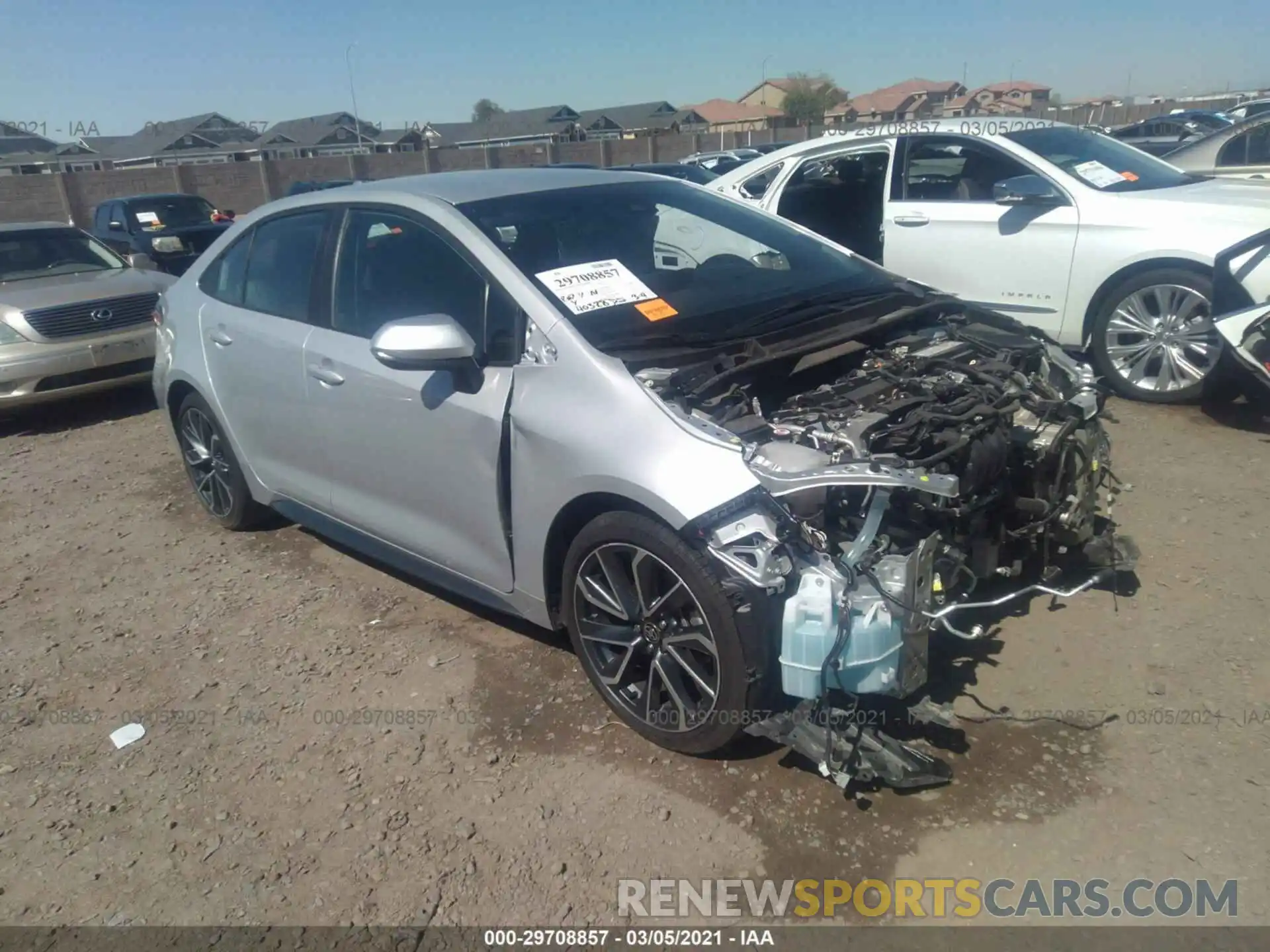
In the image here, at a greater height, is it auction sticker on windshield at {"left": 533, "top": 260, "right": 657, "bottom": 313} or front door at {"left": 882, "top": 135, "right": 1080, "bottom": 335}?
auction sticker on windshield at {"left": 533, "top": 260, "right": 657, "bottom": 313}

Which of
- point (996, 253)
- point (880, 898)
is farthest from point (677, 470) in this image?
point (996, 253)

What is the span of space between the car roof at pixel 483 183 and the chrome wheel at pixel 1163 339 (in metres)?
3.48

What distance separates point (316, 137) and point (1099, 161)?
6134 cm

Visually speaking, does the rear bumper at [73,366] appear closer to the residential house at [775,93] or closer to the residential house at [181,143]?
the residential house at [181,143]

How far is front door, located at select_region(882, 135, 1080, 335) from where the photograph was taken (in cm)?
611

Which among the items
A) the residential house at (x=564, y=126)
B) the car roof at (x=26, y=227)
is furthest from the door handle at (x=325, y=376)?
the residential house at (x=564, y=126)

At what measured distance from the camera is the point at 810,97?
245ft

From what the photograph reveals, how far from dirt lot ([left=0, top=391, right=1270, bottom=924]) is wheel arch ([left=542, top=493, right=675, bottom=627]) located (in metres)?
0.45

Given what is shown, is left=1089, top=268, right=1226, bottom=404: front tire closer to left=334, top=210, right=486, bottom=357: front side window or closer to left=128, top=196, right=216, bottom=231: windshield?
left=334, top=210, right=486, bottom=357: front side window

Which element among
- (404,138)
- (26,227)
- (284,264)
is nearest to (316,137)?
(404,138)

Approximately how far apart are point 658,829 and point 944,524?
4.14 feet

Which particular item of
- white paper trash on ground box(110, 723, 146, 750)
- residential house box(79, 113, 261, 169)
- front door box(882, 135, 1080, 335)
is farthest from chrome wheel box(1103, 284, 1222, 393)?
residential house box(79, 113, 261, 169)

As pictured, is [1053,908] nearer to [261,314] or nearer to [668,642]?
[668,642]

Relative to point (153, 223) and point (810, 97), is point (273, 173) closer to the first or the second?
point (153, 223)
